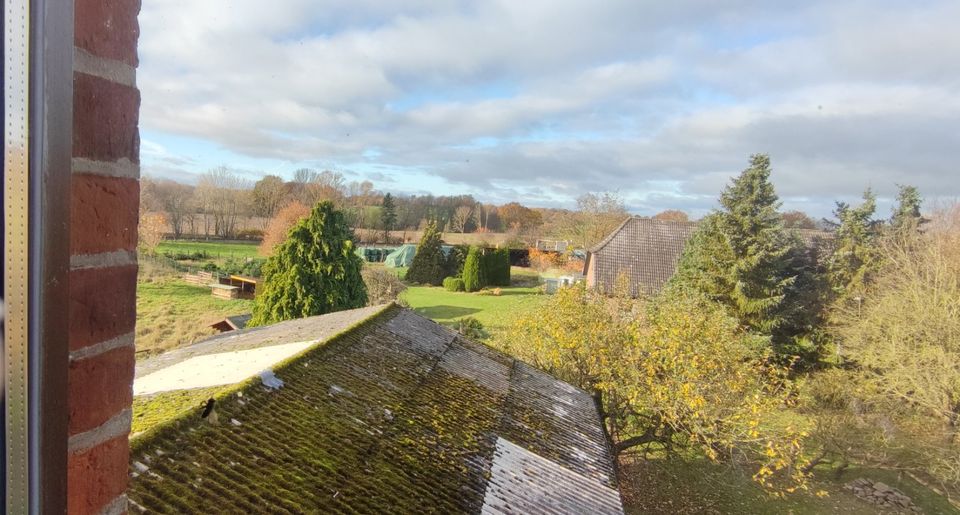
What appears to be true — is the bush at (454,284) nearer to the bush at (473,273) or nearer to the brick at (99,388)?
the bush at (473,273)

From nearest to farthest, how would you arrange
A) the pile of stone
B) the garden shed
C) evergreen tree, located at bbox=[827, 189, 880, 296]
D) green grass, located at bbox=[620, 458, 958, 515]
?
green grass, located at bbox=[620, 458, 958, 515]
the pile of stone
evergreen tree, located at bbox=[827, 189, 880, 296]
the garden shed

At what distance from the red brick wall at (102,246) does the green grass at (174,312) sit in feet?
57.6

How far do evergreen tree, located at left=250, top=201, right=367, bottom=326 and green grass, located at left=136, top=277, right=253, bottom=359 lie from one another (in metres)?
3.97

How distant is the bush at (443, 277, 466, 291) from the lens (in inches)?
1524

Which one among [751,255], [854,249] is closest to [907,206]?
[854,249]

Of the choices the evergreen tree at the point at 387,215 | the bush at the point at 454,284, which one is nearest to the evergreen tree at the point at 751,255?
the bush at the point at 454,284

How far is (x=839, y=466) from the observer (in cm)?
1429

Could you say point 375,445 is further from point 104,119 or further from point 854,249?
point 854,249

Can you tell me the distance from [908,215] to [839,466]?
16255 millimetres

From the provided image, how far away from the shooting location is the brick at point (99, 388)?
92 centimetres

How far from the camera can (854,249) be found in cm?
2319

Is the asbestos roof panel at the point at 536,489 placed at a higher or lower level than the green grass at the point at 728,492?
higher

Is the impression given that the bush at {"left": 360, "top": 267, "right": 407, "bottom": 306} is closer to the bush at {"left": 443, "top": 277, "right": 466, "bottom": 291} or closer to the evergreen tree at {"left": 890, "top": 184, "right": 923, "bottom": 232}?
the bush at {"left": 443, "top": 277, "right": 466, "bottom": 291}

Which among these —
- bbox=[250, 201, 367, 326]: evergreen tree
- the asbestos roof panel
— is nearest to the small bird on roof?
the asbestos roof panel
